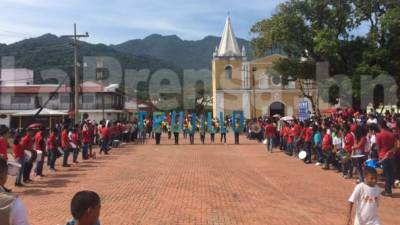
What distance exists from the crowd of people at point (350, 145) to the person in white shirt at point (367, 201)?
1836 millimetres

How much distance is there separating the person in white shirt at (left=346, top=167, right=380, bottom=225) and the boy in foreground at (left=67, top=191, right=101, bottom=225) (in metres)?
3.66

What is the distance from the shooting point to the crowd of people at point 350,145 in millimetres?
12172

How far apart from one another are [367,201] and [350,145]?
8.99m

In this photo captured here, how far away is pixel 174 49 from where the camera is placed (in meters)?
173

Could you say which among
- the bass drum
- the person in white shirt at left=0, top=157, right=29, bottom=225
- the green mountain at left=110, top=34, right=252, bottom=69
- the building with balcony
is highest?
the green mountain at left=110, top=34, right=252, bottom=69

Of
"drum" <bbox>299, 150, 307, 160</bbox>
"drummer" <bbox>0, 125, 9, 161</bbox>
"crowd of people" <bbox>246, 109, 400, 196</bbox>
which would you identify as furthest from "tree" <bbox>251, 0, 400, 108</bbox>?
"drummer" <bbox>0, 125, 9, 161</bbox>

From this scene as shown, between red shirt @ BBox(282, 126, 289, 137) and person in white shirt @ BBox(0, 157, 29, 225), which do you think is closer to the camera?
person in white shirt @ BBox(0, 157, 29, 225)

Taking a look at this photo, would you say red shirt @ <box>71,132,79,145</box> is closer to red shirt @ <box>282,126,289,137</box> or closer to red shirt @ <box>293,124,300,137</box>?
red shirt @ <box>293,124,300,137</box>

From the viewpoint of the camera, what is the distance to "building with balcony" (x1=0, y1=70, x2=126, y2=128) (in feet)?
198

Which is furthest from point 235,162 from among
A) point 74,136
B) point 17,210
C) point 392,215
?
point 17,210

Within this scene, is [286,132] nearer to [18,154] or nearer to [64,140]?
[64,140]

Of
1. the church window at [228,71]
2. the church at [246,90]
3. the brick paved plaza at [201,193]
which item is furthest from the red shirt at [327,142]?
the church window at [228,71]

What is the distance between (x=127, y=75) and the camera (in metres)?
51.5

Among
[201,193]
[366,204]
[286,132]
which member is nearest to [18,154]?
[201,193]
